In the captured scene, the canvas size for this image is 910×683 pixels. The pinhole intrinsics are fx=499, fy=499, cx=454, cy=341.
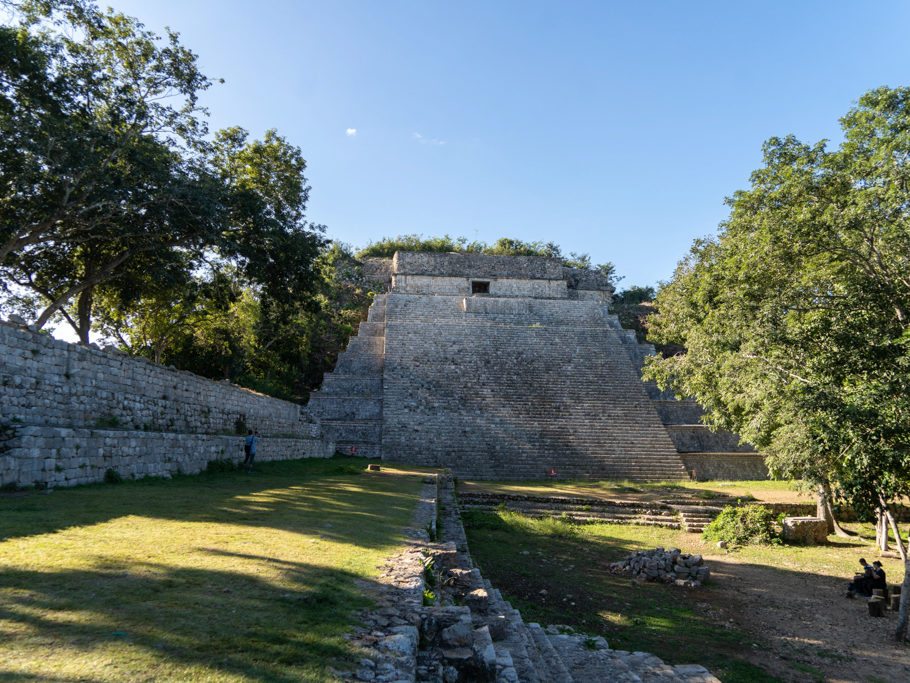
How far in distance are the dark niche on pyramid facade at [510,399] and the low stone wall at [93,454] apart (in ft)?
34.1

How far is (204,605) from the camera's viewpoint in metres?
2.59

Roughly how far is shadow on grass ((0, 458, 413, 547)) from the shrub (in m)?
7.20

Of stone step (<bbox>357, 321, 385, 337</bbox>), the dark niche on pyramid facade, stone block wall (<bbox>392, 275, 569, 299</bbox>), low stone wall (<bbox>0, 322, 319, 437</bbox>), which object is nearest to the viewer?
low stone wall (<bbox>0, 322, 319, 437</bbox>)

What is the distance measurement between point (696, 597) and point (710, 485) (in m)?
13.0

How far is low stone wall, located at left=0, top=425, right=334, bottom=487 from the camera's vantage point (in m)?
5.86

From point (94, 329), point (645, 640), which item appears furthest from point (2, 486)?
point (94, 329)

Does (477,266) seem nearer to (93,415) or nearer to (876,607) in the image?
(93,415)

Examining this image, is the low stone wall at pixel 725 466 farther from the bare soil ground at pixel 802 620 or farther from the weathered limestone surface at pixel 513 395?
the bare soil ground at pixel 802 620

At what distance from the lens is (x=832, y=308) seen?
7.76m

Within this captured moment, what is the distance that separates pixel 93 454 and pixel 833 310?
11084 millimetres

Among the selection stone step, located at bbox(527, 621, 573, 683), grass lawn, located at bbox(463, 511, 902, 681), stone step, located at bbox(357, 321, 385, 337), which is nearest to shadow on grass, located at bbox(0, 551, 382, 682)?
stone step, located at bbox(527, 621, 573, 683)

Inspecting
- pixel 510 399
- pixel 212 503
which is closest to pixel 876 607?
pixel 212 503

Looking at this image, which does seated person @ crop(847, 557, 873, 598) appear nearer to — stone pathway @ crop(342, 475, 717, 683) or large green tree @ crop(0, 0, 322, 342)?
stone pathway @ crop(342, 475, 717, 683)

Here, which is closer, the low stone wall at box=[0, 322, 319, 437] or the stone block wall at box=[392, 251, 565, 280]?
the low stone wall at box=[0, 322, 319, 437]
